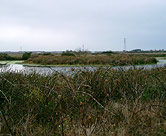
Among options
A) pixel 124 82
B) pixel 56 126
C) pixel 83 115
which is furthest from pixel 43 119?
pixel 124 82

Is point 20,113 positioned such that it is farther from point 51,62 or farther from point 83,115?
point 51,62

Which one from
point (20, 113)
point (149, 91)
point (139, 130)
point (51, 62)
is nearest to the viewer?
point (139, 130)

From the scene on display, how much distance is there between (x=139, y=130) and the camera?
3.69 meters

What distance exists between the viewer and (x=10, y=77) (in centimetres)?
647

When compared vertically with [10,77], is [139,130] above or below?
below

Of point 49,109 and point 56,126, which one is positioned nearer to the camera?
point 56,126

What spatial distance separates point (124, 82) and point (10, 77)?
3443 millimetres

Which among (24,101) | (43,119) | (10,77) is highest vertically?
(10,77)

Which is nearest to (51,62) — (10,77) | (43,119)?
(10,77)

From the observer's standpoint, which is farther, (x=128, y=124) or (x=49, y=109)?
(x=49, y=109)

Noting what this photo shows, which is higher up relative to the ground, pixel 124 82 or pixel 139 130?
pixel 124 82

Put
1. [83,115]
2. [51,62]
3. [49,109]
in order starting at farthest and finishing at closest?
[51,62] < [49,109] < [83,115]

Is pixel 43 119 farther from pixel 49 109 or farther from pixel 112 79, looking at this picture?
pixel 112 79

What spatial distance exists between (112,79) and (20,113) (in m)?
2.82
